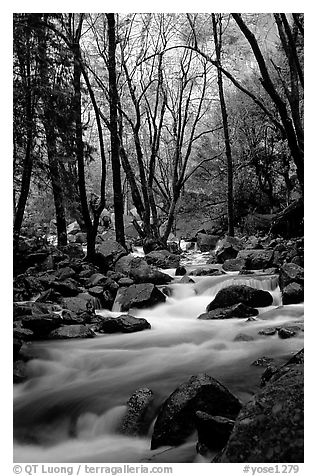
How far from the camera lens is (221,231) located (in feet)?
40.8

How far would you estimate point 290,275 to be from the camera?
5.21 metres

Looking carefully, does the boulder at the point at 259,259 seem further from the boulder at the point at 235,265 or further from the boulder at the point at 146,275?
the boulder at the point at 146,275

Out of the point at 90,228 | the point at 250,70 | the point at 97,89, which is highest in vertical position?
the point at 250,70

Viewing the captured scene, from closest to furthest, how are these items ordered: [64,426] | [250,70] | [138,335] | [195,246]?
[64,426]
[138,335]
[250,70]
[195,246]

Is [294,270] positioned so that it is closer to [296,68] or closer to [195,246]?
[296,68]

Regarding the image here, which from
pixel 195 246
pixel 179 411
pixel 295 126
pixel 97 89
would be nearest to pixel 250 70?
pixel 97 89

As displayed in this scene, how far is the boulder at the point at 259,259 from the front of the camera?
676 cm

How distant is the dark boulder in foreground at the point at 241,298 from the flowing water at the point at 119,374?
0.49 feet

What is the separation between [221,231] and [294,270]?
7.14 metres

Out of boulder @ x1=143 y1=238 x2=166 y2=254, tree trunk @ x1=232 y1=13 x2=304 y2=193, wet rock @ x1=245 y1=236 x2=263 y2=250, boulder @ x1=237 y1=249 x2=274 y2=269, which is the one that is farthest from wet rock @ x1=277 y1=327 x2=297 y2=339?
boulder @ x1=143 y1=238 x2=166 y2=254

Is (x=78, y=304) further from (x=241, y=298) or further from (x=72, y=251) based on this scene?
(x=72, y=251)

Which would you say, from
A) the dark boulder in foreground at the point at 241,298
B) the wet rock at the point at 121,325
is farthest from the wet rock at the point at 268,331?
the wet rock at the point at 121,325

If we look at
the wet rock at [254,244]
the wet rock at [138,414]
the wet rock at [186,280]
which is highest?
the wet rock at [254,244]

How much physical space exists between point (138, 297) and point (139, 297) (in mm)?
15
